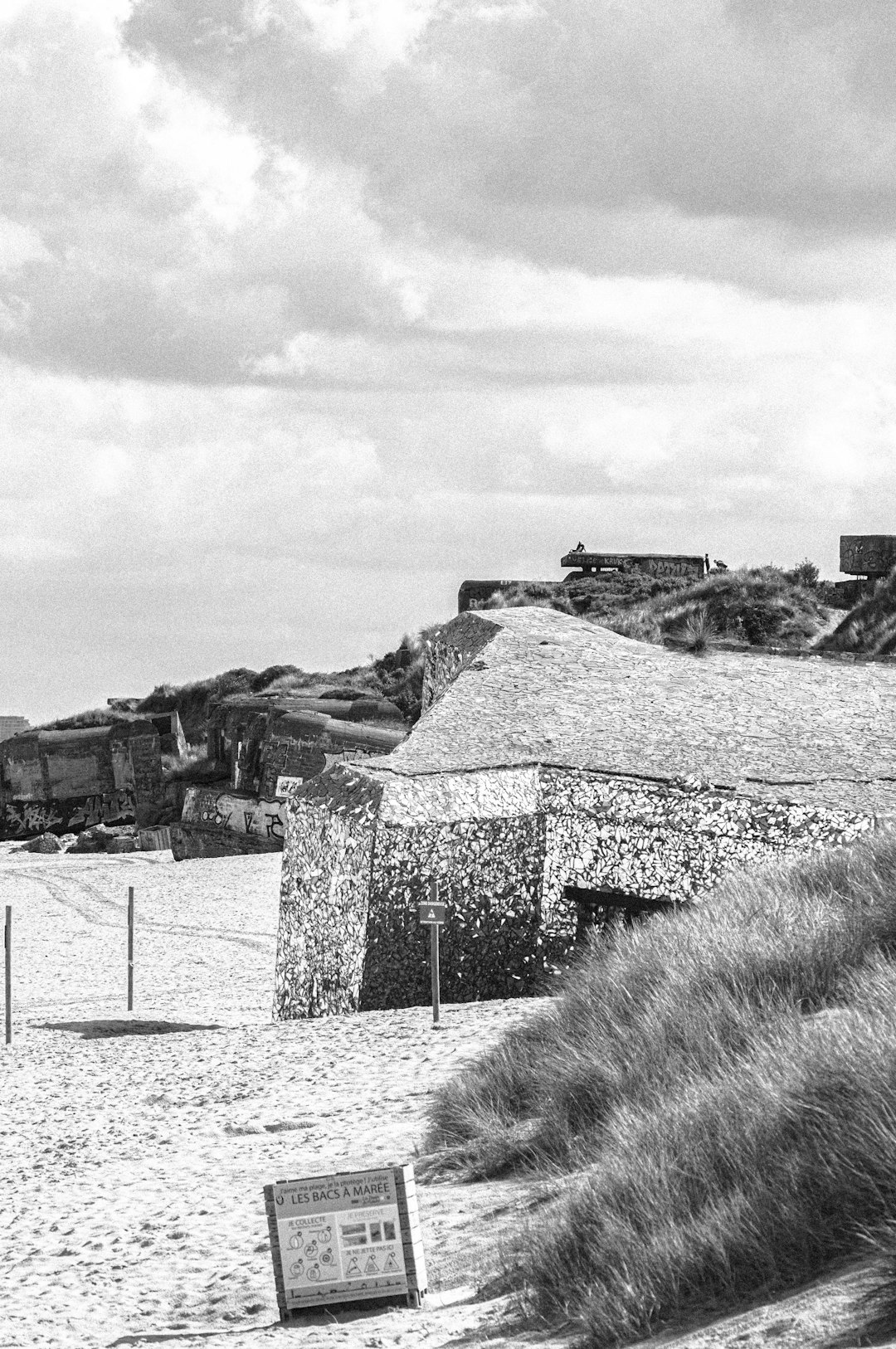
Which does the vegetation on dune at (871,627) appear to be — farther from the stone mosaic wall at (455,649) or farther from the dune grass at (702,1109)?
the dune grass at (702,1109)

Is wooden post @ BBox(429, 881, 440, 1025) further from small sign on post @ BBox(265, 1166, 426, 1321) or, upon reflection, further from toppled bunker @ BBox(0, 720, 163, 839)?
toppled bunker @ BBox(0, 720, 163, 839)

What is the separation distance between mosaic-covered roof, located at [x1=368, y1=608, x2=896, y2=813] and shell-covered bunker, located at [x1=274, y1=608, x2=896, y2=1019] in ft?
0.07

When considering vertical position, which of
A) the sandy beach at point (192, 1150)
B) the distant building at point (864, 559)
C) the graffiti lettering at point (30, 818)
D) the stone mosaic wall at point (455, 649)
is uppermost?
the distant building at point (864, 559)

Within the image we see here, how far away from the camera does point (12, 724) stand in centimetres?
4609

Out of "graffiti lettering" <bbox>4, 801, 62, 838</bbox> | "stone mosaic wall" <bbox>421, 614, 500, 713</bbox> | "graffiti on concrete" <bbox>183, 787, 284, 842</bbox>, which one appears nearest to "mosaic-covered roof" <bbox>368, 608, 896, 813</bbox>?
"stone mosaic wall" <bbox>421, 614, 500, 713</bbox>

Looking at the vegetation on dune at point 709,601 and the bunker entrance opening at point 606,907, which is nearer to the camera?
the bunker entrance opening at point 606,907

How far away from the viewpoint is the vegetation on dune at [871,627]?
2518 centimetres

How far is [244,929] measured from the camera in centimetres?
1736

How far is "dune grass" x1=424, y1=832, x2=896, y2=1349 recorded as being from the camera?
158 inches

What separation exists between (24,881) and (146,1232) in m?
17.3

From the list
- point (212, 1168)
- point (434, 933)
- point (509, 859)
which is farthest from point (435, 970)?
point (212, 1168)

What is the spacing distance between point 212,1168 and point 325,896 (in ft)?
12.6

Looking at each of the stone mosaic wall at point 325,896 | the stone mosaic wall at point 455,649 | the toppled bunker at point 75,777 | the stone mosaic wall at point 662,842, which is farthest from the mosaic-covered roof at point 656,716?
the toppled bunker at point 75,777

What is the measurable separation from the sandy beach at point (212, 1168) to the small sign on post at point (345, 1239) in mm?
67
